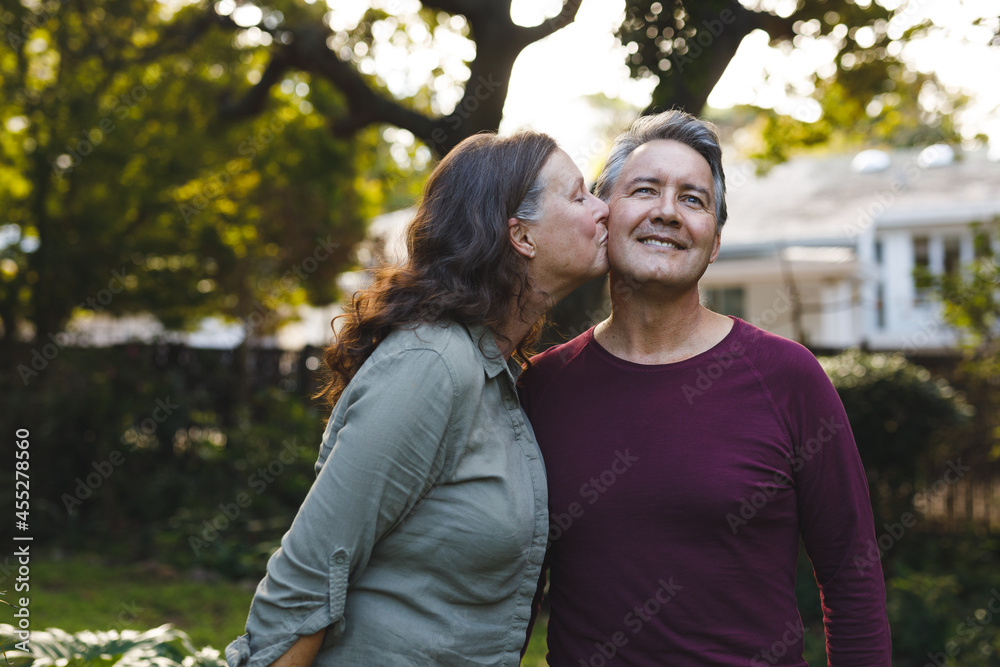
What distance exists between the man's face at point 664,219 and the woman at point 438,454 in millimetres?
213

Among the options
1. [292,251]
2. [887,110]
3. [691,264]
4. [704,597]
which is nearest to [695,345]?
[691,264]

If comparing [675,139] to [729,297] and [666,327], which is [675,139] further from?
[729,297]

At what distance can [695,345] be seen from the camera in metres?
2.35

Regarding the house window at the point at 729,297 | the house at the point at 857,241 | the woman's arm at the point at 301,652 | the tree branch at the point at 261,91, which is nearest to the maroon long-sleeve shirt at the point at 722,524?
the woman's arm at the point at 301,652

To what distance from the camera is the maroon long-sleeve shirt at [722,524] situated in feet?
6.84

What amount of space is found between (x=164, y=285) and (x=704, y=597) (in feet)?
42.1

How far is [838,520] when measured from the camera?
211cm

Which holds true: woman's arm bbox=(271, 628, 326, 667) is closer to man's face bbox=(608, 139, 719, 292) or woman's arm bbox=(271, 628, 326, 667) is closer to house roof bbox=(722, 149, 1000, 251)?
man's face bbox=(608, 139, 719, 292)

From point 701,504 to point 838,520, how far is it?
36cm

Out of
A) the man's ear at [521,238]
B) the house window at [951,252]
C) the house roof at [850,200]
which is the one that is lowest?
the house window at [951,252]

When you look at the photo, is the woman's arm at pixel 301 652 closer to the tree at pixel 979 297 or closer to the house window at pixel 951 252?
the tree at pixel 979 297

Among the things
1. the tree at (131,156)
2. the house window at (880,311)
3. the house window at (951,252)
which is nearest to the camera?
the tree at (131,156)

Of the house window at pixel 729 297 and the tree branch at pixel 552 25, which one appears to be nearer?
the tree branch at pixel 552 25

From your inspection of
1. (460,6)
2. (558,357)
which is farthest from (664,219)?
(460,6)
